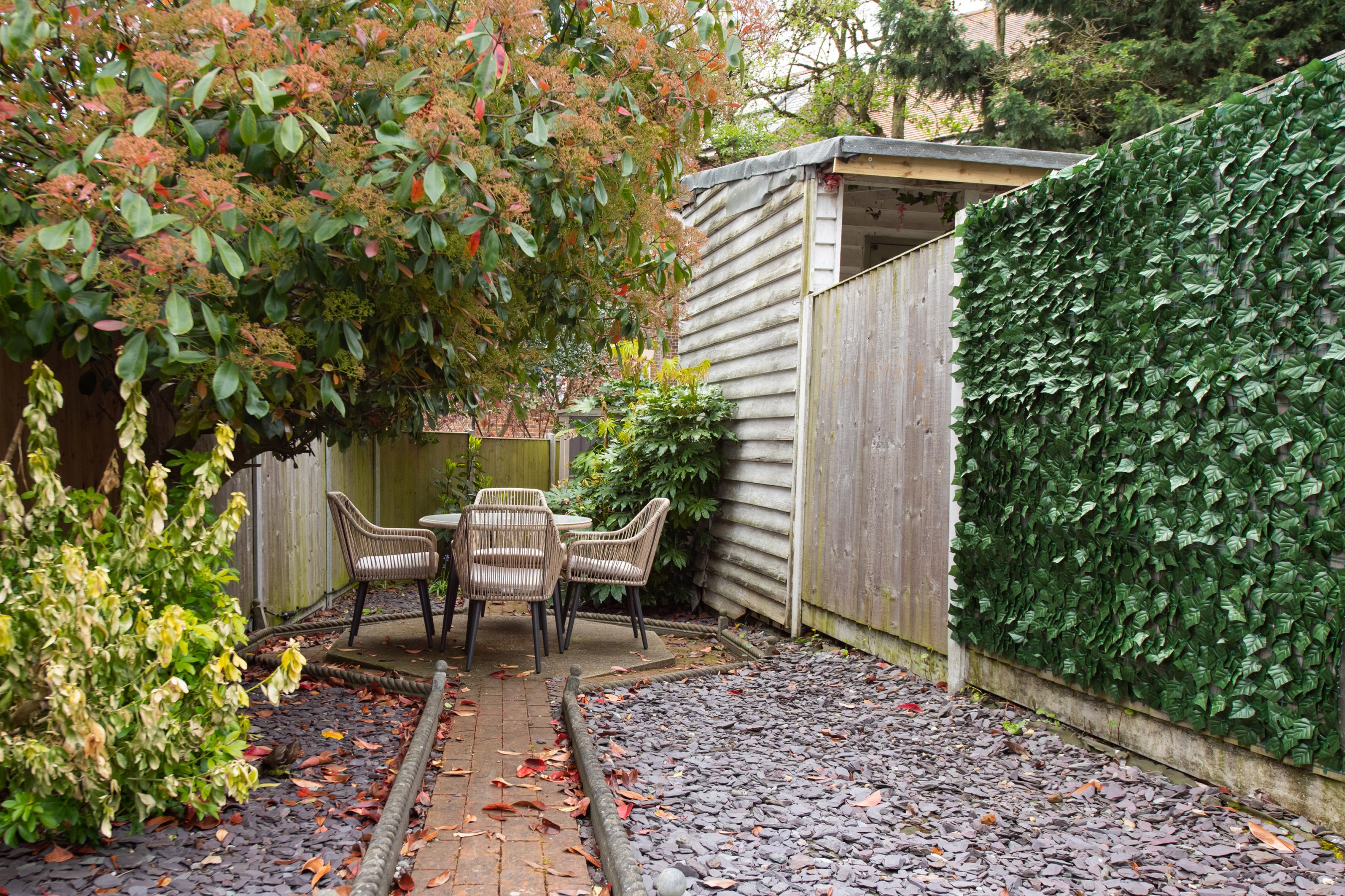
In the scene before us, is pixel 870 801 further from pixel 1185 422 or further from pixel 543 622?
pixel 543 622

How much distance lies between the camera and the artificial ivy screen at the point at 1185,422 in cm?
241

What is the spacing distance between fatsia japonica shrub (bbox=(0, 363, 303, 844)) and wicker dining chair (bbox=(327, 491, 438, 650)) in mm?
2723

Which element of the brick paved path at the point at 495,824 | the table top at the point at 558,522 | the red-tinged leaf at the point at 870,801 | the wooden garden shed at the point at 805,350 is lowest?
the brick paved path at the point at 495,824

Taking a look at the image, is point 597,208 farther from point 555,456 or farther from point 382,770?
point 555,456

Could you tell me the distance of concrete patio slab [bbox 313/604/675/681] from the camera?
4996mm

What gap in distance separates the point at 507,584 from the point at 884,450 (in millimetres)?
2133

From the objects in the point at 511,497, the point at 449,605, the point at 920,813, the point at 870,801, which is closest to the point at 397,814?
the point at 870,801

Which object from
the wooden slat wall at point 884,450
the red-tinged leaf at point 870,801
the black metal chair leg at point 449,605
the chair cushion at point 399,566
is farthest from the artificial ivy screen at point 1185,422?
the chair cushion at point 399,566

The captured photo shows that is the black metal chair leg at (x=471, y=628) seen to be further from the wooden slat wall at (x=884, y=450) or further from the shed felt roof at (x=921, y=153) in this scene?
the shed felt roof at (x=921, y=153)

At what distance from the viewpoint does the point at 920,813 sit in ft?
9.18

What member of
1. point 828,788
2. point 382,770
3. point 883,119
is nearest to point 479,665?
point 382,770

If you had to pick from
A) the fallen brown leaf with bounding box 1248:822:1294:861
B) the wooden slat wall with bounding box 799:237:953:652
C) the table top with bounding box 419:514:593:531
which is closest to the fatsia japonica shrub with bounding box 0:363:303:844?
the fallen brown leaf with bounding box 1248:822:1294:861

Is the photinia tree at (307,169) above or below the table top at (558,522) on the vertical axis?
above

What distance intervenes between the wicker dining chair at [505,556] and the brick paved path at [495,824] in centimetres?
90
